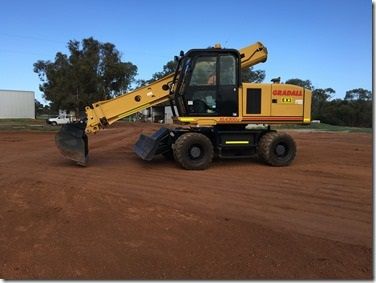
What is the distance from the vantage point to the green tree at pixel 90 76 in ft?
202

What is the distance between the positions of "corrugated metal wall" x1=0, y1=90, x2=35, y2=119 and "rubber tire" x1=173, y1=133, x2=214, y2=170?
69.5 m

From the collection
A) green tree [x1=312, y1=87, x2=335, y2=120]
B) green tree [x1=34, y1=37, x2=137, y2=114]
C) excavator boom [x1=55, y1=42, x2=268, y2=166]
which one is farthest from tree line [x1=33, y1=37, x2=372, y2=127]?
excavator boom [x1=55, y1=42, x2=268, y2=166]

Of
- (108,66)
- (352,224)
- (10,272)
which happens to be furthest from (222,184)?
(108,66)

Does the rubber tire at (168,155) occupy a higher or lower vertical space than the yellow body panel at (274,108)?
lower

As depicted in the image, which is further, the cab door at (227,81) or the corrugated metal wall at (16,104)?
the corrugated metal wall at (16,104)

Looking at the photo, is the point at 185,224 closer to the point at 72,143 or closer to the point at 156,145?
the point at 156,145

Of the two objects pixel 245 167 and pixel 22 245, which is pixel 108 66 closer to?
pixel 245 167

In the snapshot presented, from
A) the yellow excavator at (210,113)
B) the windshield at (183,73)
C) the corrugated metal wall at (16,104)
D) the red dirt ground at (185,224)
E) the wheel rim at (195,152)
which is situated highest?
the corrugated metal wall at (16,104)

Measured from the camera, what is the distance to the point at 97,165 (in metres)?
13.3

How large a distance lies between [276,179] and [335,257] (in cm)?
533

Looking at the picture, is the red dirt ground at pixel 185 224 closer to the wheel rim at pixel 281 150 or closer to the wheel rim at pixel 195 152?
the wheel rim at pixel 195 152

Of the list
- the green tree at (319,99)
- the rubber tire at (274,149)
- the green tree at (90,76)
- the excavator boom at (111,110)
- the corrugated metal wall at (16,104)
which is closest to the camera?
the excavator boom at (111,110)

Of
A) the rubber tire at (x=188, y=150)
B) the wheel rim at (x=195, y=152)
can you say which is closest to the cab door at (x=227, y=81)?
the rubber tire at (x=188, y=150)

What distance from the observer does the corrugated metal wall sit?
75.8m
